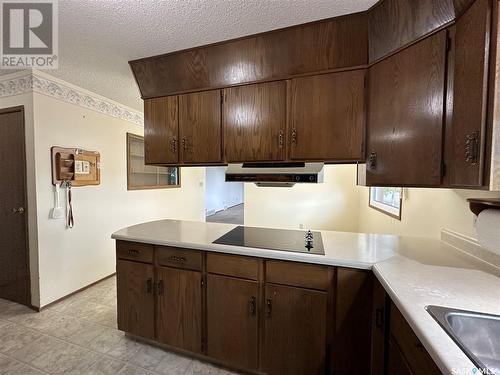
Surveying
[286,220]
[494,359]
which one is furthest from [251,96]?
[286,220]

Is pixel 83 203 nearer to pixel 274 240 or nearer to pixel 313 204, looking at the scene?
pixel 274 240

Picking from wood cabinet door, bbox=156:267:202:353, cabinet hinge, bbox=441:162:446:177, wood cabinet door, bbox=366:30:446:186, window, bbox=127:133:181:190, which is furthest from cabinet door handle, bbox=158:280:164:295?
cabinet hinge, bbox=441:162:446:177

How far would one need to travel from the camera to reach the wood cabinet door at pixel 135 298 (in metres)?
1.78

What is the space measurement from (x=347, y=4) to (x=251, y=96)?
2.63 feet

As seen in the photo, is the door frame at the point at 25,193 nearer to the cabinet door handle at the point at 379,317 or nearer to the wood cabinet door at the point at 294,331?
the wood cabinet door at the point at 294,331

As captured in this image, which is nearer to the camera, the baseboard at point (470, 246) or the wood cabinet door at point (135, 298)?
the baseboard at point (470, 246)

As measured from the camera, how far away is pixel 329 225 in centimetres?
441

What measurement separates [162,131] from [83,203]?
57.6 inches

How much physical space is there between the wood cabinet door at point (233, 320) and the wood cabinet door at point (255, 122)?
3.06ft

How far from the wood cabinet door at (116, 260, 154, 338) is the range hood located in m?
0.99

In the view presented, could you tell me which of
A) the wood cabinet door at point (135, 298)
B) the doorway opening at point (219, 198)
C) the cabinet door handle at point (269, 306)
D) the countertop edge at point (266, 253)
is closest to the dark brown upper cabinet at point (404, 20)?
the countertop edge at point (266, 253)

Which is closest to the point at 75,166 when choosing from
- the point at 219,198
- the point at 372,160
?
the point at 372,160

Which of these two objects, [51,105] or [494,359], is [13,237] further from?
[494,359]

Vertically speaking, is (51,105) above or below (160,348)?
above
